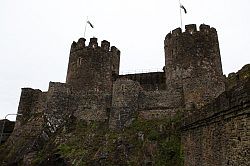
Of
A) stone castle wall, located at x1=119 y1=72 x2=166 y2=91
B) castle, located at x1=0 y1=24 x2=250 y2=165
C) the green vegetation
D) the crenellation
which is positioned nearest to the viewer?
the green vegetation

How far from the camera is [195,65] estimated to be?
2031 cm

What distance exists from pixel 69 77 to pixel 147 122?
10395 mm

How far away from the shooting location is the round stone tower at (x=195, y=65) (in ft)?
63.6

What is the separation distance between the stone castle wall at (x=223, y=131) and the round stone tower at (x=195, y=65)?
26.0 ft

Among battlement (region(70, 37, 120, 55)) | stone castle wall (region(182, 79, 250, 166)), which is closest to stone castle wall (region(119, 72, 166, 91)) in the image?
battlement (region(70, 37, 120, 55))

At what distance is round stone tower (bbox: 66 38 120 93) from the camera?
24.9 meters

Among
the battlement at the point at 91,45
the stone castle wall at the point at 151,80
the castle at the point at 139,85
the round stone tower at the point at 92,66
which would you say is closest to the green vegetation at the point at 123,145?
the castle at the point at 139,85

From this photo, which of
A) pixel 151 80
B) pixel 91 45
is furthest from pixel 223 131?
pixel 91 45

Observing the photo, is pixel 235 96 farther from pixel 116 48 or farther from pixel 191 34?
pixel 116 48

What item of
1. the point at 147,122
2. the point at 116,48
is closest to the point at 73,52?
the point at 116,48

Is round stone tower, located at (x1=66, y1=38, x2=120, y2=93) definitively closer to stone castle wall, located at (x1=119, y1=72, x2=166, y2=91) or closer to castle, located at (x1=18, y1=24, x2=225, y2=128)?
castle, located at (x1=18, y1=24, x2=225, y2=128)

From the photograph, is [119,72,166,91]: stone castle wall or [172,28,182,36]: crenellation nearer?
[172,28,182,36]: crenellation

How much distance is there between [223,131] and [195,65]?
12422 millimetres

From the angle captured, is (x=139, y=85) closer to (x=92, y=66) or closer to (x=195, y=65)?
(x=195, y=65)
